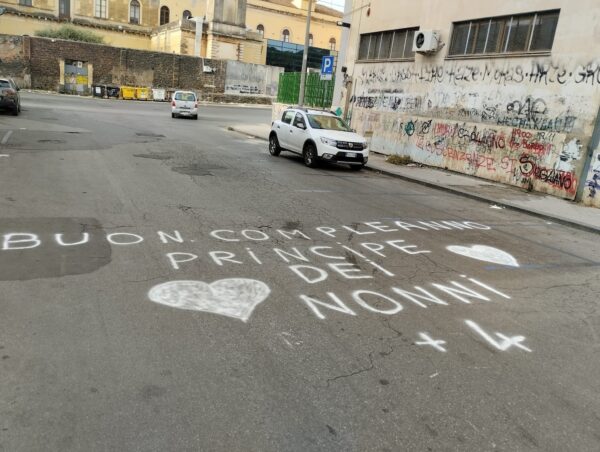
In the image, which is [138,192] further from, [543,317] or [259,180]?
[543,317]

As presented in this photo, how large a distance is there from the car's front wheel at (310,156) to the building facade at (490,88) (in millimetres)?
4450

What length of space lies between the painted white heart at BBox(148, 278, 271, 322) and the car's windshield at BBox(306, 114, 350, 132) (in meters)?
11.1

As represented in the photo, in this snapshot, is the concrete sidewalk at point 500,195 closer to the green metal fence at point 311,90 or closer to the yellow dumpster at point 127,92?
the green metal fence at point 311,90

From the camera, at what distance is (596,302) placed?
18.6 feet

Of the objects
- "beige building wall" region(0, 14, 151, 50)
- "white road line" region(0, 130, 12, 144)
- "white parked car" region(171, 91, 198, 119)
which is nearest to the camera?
"white road line" region(0, 130, 12, 144)

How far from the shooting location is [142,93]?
5206 centimetres

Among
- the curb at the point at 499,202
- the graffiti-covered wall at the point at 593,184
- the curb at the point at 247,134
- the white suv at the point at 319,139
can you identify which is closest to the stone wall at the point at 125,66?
the curb at the point at 247,134

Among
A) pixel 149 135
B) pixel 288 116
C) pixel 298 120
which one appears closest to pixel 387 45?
pixel 288 116

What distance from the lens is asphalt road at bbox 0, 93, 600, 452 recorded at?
3.03 meters

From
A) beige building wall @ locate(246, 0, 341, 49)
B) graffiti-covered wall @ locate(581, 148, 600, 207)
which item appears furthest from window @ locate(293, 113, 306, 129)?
beige building wall @ locate(246, 0, 341, 49)

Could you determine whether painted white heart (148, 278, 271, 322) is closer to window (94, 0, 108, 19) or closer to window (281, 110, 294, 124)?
window (281, 110, 294, 124)

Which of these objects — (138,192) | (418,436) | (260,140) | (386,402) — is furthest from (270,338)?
(260,140)

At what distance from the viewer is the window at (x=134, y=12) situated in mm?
71125

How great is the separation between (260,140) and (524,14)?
12659 mm
